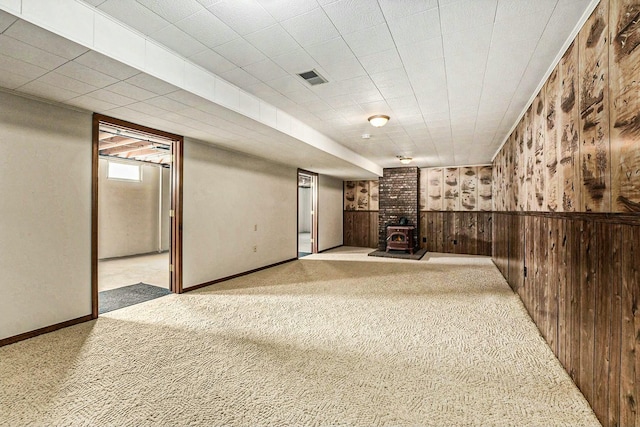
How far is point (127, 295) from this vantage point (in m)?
4.14

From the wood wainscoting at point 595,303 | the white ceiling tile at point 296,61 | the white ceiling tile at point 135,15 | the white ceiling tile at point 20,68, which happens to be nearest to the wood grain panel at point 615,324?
the wood wainscoting at point 595,303

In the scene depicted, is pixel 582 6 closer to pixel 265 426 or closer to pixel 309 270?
pixel 265 426

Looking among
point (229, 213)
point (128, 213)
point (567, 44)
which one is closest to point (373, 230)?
point (229, 213)

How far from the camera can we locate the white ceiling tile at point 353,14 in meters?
1.88

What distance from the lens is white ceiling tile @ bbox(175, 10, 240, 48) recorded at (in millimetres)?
2012

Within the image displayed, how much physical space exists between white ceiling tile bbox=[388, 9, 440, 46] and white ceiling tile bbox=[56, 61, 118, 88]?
2.22 m

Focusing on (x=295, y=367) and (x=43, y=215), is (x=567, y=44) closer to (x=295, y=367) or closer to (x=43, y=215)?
(x=295, y=367)

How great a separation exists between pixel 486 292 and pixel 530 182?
171 cm

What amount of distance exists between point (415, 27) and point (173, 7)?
163cm

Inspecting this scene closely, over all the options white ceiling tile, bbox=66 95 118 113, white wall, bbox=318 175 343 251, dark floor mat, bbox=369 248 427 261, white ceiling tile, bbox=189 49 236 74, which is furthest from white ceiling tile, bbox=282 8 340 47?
white wall, bbox=318 175 343 251

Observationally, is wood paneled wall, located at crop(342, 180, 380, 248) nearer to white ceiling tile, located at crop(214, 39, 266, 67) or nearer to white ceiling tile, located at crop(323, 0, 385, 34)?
white ceiling tile, located at crop(214, 39, 266, 67)

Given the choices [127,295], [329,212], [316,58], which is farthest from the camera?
[329,212]

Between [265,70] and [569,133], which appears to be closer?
[569,133]

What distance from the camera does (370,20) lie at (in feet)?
6.68
